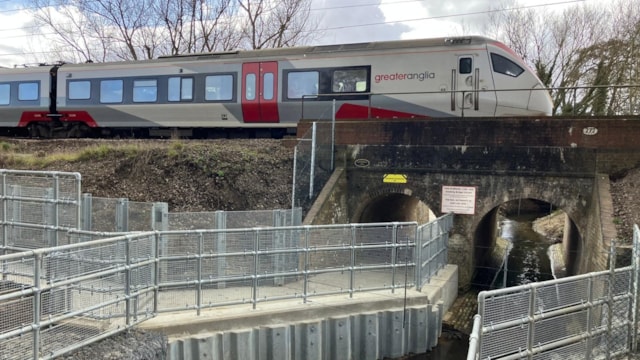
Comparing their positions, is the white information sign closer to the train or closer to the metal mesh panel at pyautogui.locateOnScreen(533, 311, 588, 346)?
the train

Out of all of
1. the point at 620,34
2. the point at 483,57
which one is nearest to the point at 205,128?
the point at 483,57

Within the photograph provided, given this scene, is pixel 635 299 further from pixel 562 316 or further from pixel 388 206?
pixel 388 206

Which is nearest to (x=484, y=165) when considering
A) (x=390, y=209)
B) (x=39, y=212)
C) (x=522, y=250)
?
(x=390, y=209)

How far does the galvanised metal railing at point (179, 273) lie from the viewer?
6.44 m

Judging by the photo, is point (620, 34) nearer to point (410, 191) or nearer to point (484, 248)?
point (484, 248)

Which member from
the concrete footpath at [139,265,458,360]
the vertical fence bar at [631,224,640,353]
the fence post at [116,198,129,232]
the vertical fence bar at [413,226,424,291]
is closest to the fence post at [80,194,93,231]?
the fence post at [116,198,129,232]

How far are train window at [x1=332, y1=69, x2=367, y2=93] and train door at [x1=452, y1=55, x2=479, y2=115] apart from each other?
10.0 ft

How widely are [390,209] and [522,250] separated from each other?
9.84 meters

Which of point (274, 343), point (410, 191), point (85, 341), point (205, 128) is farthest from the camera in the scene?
point (205, 128)

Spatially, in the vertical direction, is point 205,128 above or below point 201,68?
below

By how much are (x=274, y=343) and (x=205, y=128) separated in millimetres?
12865

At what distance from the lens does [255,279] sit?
9680mm

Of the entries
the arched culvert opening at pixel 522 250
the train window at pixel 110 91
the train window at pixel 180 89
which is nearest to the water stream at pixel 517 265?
the arched culvert opening at pixel 522 250

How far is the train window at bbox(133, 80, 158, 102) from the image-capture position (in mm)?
20516
